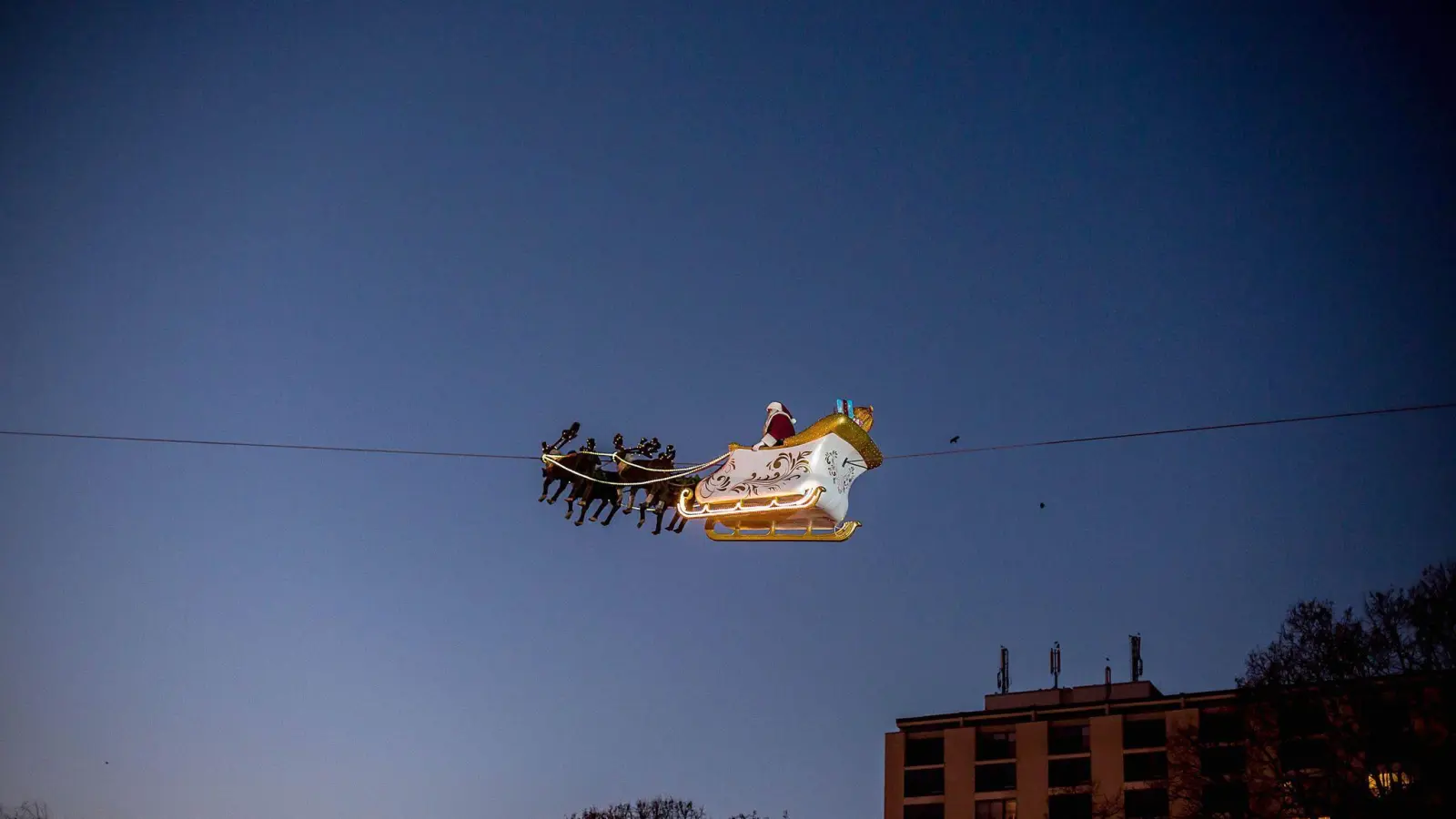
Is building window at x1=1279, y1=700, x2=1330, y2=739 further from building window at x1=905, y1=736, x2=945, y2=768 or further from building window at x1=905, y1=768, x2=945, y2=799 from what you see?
building window at x1=905, y1=736, x2=945, y2=768

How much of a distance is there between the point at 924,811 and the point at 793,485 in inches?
2551

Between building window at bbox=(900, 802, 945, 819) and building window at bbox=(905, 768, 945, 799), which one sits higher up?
building window at bbox=(905, 768, 945, 799)

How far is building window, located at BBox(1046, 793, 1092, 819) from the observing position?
241 feet

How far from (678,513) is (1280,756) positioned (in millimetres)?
20957

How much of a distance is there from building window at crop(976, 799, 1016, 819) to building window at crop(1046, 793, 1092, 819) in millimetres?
2402

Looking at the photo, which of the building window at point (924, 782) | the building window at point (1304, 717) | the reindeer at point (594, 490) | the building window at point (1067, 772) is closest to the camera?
the reindeer at point (594, 490)

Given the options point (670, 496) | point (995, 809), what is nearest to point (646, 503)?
point (670, 496)

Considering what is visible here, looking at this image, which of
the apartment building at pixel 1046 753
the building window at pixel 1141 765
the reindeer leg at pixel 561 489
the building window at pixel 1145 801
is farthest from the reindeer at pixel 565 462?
the building window at pixel 1141 765

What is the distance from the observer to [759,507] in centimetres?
1819

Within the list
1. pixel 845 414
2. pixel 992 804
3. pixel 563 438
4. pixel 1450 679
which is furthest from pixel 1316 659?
pixel 992 804

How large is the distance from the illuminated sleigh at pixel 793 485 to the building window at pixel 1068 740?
198 feet

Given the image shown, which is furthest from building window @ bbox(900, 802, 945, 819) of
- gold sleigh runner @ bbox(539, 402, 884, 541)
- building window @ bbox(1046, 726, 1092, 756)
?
gold sleigh runner @ bbox(539, 402, 884, 541)

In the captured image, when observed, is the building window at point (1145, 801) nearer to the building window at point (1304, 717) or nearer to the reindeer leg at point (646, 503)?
the building window at point (1304, 717)

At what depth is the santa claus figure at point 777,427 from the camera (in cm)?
1892
